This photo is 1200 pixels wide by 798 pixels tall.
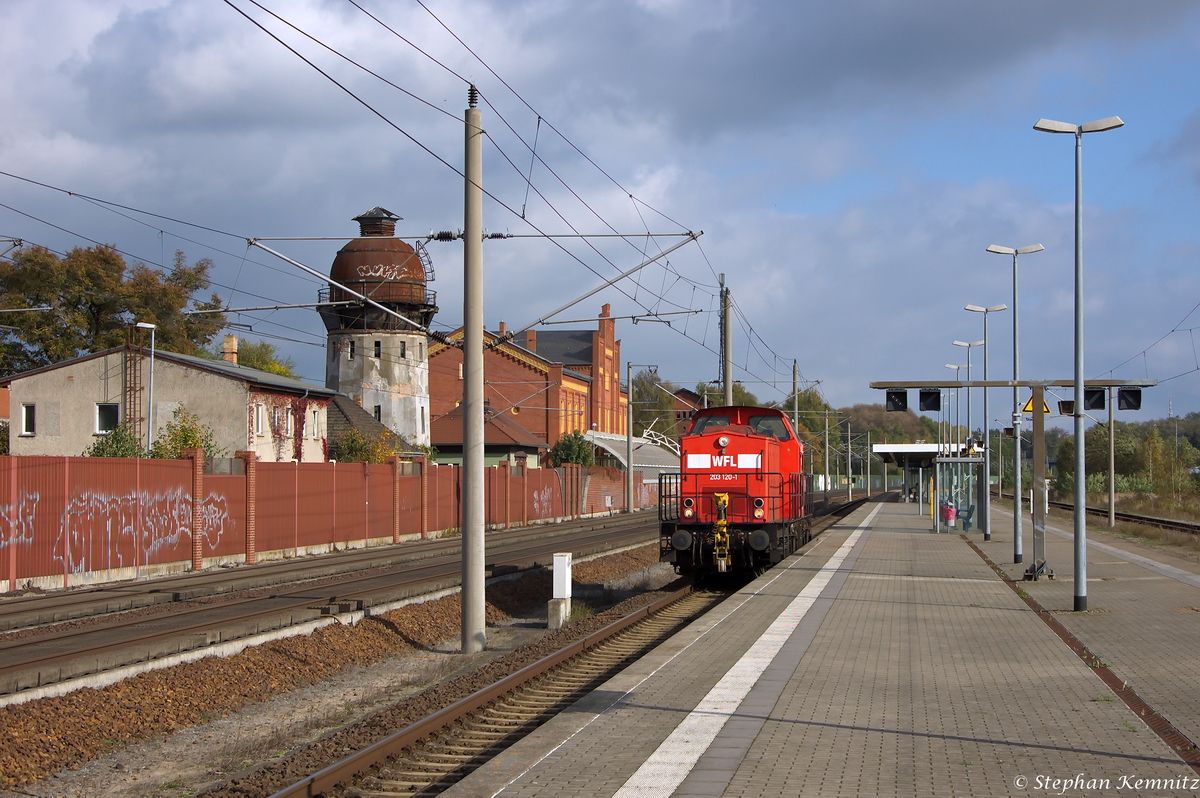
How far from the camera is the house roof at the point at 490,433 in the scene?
201 feet

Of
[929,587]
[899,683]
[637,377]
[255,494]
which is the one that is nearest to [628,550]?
[255,494]

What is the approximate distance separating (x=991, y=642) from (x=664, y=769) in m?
7.25

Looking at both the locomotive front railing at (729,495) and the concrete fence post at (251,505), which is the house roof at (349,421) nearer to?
the concrete fence post at (251,505)

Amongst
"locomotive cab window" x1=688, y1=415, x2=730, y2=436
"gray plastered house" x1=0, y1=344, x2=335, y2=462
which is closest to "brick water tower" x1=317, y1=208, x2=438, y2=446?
"gray plastered house" x1=0, y1=344, x2=335, y2=462

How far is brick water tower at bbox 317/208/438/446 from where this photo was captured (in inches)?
1983

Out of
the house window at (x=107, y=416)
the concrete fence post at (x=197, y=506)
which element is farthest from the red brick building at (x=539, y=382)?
the concrete fence post at (x=197, y=506)

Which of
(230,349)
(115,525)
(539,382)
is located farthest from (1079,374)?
(539,382)

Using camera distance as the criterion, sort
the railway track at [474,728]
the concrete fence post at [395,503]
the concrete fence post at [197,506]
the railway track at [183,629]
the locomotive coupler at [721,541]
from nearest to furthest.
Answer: the railway track at [474,728], the railway track at [183,629], the locomotive coupler at [721,541], the concrete fence post at [197,506], the concrete fence post at [395,503]

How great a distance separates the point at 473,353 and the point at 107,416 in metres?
31.7

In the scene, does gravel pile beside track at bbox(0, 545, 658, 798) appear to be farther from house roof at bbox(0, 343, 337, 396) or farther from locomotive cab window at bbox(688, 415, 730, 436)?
house roof at bbox(0, 343, 337, 396)

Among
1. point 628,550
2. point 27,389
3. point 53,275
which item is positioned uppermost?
point 53,275

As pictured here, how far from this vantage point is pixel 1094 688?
9.77 m

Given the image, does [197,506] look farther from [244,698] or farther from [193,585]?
[244,698]

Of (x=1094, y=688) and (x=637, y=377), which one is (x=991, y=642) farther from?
(x=637, y=377)
